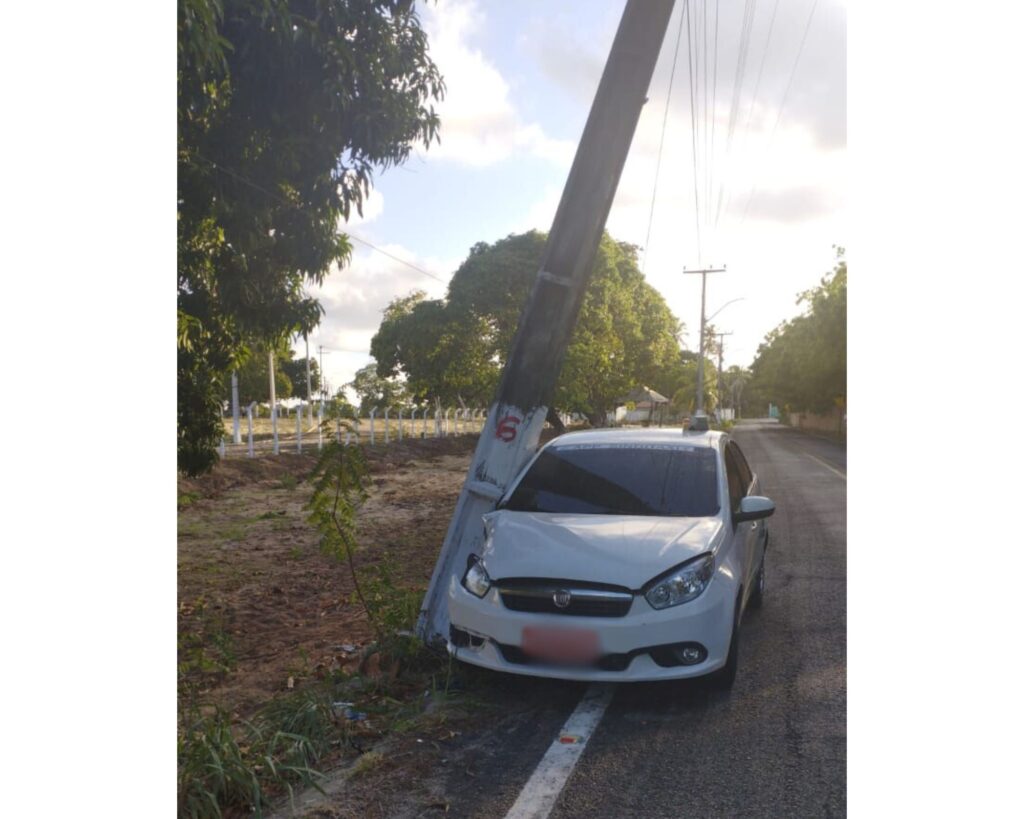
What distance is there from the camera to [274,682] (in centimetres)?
478

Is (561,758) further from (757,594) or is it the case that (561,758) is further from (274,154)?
(274,154)

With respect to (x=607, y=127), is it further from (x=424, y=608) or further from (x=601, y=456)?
(x=424, y=608)

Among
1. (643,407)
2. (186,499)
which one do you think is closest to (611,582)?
(186,499)

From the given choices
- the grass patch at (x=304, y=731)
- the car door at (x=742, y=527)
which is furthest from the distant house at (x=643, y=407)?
the grass patch at (x=304, y=731)

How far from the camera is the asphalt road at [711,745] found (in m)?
3.18

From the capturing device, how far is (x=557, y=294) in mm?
5141

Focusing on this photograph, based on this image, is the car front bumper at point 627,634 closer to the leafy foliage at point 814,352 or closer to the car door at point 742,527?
the car door at point 742,527

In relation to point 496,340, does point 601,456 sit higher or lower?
lower

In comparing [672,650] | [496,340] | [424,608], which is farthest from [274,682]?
[496,340]

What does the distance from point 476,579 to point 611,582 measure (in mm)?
767

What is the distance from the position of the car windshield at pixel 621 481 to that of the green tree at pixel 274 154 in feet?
7.35

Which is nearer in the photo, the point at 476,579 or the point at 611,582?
the point at 611,582

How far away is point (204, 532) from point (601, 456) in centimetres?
667

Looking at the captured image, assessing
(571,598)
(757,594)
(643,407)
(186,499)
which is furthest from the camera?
(643,407)
